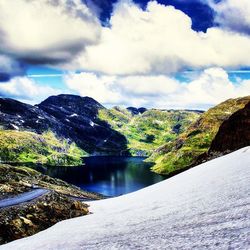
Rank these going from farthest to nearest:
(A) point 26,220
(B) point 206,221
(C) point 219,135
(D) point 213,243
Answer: (C) point 219,135, (A) point 26,220, (B) point 206,221, (D) point 213,243

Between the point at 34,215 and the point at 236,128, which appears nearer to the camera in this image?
the point at 34,215

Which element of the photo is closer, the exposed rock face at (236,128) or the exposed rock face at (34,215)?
the exposed rock face at (34,215)

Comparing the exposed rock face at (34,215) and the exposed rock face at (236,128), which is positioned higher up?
the exposed rock face at (236,128)

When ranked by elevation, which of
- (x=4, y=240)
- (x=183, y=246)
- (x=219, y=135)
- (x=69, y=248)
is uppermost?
(x=219, y=135)

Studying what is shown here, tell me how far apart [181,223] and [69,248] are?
7.04m

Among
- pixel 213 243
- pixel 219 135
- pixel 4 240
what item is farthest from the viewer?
pixel 219 135

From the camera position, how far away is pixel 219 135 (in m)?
180

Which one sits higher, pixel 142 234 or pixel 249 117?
pixel 249 117

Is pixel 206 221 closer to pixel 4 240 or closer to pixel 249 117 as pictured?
pixel 4 240

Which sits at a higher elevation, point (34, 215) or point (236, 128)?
point (236, 128)

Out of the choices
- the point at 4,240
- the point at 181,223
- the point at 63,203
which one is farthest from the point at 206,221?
the point at 63,203

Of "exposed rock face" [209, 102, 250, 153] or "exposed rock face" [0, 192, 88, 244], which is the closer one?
"exposed rock face" [0, 192, 88, 244]

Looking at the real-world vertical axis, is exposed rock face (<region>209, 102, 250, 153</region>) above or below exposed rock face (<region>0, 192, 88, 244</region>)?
above

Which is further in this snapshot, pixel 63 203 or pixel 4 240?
pixel 63 203
